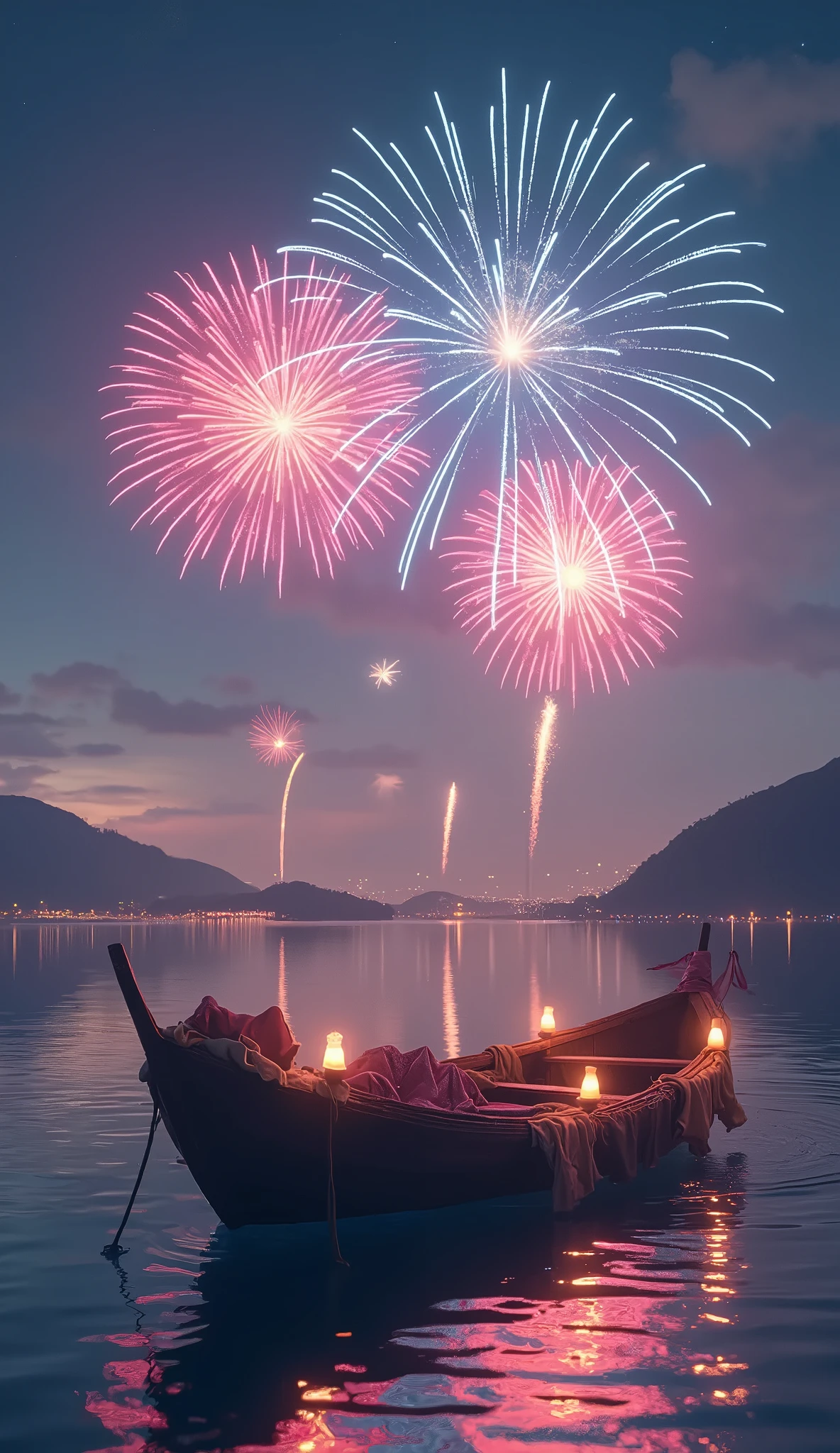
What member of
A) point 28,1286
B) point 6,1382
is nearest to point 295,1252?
point 28,1286

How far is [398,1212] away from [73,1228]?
3638 millimetres

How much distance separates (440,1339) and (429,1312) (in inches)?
29.6

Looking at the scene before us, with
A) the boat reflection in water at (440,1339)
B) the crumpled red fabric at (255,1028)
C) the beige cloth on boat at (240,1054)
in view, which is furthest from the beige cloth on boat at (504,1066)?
the beige cloth on boat at (240,1054)

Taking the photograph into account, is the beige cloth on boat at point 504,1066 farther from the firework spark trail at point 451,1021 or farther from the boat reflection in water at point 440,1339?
the boat reflection in water at point 440,1339

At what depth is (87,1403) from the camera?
8.41 metres

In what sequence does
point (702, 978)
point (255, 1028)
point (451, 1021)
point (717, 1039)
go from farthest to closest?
1. point (451, 1021)
2. point (702, 978)
3. point (717, 1039)
4. point (255, 1028)

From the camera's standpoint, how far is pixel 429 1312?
10320 millimetres

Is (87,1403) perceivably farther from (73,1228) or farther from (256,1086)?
(73,1228)

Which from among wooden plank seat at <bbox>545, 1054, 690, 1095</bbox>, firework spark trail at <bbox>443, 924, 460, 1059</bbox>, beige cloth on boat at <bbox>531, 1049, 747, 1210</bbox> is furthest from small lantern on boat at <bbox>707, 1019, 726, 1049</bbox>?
firework spark trail at <bbox>443, 924, 460, 1059</bbox>

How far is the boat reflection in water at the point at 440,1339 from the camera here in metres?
7.86

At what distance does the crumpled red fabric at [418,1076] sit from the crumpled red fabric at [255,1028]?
5.21 ft

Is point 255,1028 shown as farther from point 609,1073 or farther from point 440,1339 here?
point 609,1073

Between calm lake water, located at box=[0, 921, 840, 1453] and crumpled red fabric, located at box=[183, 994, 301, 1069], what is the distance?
1.99 meters

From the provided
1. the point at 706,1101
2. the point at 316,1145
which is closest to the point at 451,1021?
the point at 706,1101
